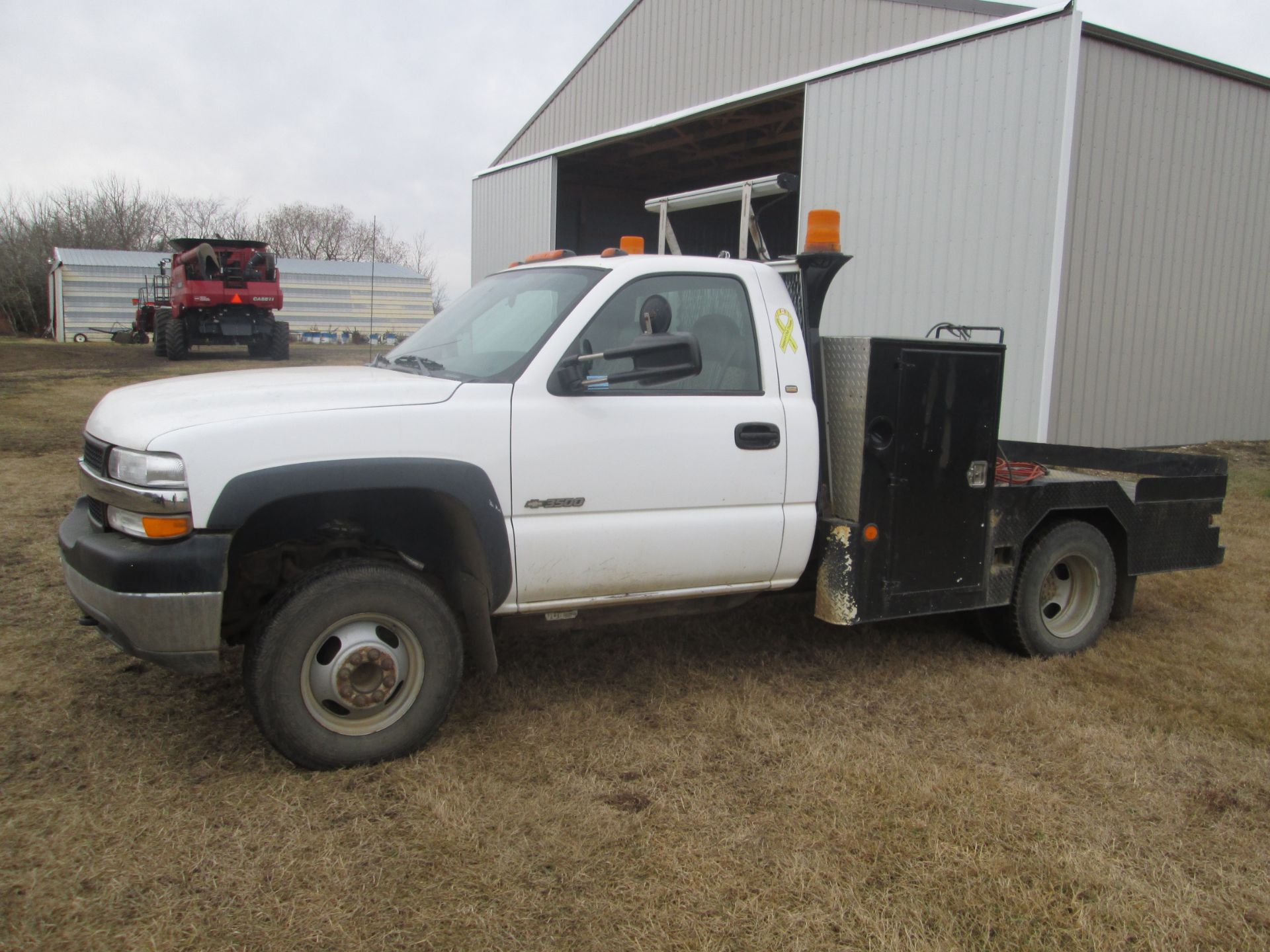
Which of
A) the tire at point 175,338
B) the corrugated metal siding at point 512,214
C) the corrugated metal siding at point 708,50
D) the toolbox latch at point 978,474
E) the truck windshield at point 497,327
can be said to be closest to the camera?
the truck windshield at point 497,327

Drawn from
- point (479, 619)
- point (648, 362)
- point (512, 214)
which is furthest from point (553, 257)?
point (512, 214)

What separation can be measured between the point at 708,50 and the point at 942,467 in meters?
11.4

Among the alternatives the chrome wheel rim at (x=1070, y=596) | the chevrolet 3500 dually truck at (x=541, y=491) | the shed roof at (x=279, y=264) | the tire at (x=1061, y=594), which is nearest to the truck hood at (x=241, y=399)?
the chevrolet 3500 dually truck at (x=541, y=491)

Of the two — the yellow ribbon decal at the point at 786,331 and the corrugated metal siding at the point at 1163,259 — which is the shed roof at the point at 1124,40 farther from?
the yellow ribbon decal at the point at 786,331

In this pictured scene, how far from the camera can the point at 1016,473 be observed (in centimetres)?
485

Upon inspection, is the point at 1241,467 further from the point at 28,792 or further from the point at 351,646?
the point at 28,792

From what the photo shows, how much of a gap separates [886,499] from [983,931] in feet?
6.31

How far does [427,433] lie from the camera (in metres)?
3.37

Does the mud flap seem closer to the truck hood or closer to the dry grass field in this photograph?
the dry grass field

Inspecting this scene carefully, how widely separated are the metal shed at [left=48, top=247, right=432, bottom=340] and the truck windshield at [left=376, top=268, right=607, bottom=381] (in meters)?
31.7

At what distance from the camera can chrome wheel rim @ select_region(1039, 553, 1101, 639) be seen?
5.02 metres

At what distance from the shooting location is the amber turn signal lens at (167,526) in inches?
121

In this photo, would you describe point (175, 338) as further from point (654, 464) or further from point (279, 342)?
point (654, 464)

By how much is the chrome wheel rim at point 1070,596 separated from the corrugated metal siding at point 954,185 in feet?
16.1
